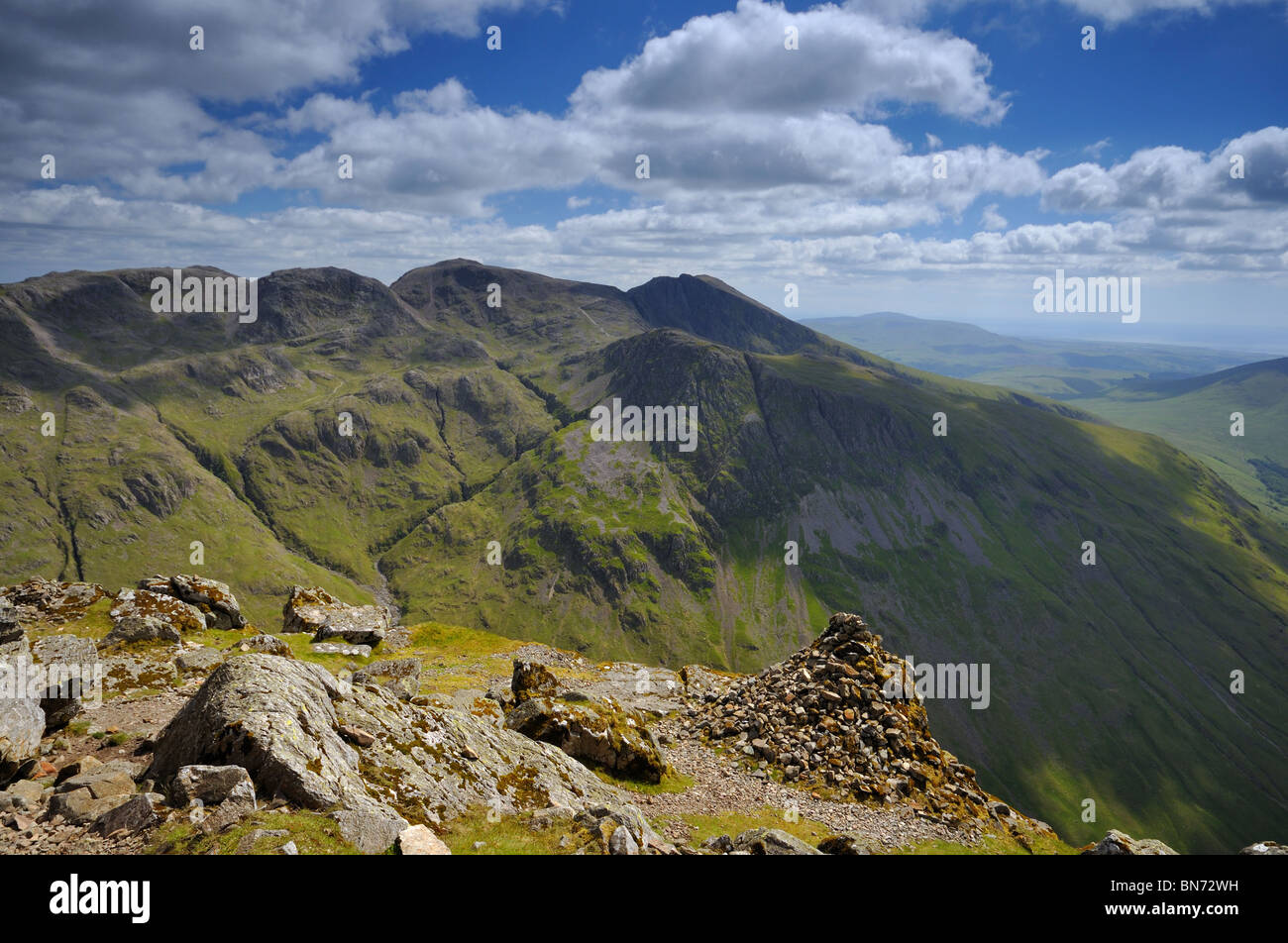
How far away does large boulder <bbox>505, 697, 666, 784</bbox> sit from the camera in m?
31.3

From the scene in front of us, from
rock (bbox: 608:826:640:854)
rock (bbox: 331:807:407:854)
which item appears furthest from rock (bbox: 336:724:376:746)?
rock (bbox: 608:826:640:854)

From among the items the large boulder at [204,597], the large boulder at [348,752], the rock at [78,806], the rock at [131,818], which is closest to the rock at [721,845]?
the large boulder at [348,752]

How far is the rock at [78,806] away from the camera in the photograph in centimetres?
1371

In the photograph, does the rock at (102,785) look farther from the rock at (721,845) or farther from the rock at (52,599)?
the rock at (52,599)

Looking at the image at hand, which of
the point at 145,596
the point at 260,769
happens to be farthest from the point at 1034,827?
the point at 145,596

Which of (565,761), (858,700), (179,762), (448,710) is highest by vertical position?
(179,762)

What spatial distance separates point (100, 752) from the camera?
808 inches

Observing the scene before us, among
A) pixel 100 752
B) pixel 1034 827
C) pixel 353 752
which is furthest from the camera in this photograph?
pixel 1034 827

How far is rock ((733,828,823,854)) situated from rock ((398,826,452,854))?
437 inches

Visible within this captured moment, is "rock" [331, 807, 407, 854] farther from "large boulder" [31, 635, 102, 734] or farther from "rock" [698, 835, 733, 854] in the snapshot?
"large boulder" [31, 635, 102, 734]
